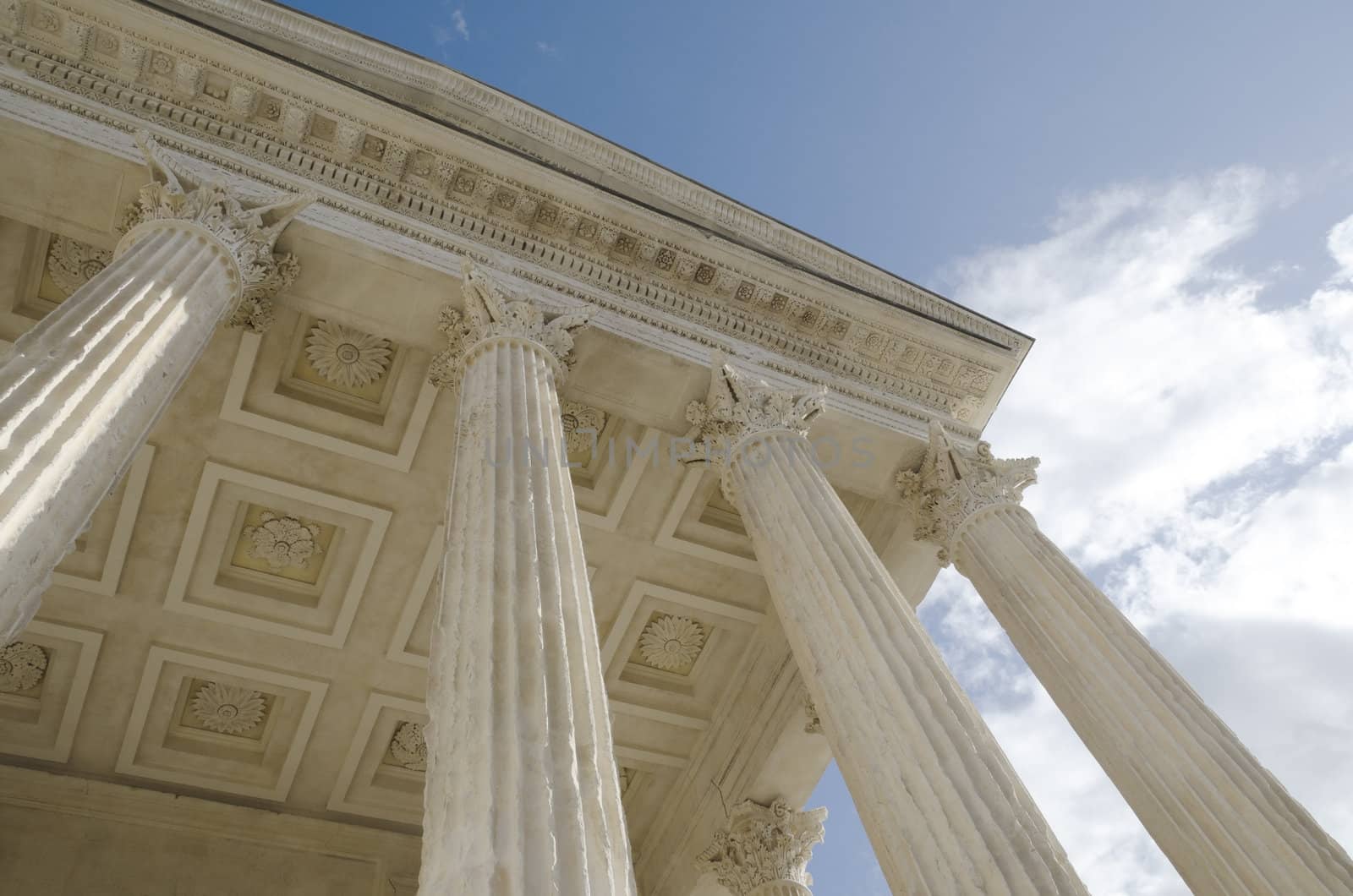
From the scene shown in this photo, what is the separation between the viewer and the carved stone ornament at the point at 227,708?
15523 mm

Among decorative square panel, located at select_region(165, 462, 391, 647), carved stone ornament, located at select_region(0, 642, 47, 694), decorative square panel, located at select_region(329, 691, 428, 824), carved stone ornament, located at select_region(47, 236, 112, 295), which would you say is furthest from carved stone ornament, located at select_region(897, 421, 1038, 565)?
carved stone ornament, located at select_region(0, 642, 47, 694)

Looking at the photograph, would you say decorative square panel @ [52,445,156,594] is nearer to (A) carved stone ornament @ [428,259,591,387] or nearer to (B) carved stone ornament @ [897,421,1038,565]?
(A) carved stone ornament @ [428,259,591,387]

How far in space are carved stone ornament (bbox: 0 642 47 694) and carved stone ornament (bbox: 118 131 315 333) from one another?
7.51m

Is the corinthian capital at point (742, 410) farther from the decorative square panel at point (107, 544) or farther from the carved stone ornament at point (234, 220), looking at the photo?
the decorative square panel at point (107, 544)

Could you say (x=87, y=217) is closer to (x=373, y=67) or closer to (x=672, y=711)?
(x=373, y=67)

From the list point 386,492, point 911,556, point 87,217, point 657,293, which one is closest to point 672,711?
point 911,556

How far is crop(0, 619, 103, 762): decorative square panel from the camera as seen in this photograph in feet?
47.2

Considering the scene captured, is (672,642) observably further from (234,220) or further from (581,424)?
(234,220)

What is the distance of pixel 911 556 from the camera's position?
51.0 ft


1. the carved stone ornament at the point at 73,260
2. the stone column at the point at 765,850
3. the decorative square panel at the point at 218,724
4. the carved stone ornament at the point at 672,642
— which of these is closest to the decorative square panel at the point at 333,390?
the carved stone ornament at the point at 73,260

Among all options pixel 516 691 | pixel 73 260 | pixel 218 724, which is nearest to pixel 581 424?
pixel 73 260

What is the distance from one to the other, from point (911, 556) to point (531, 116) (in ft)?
32.1

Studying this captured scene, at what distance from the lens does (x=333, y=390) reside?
46.1 ft

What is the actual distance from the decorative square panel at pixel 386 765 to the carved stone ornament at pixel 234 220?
7.70m
